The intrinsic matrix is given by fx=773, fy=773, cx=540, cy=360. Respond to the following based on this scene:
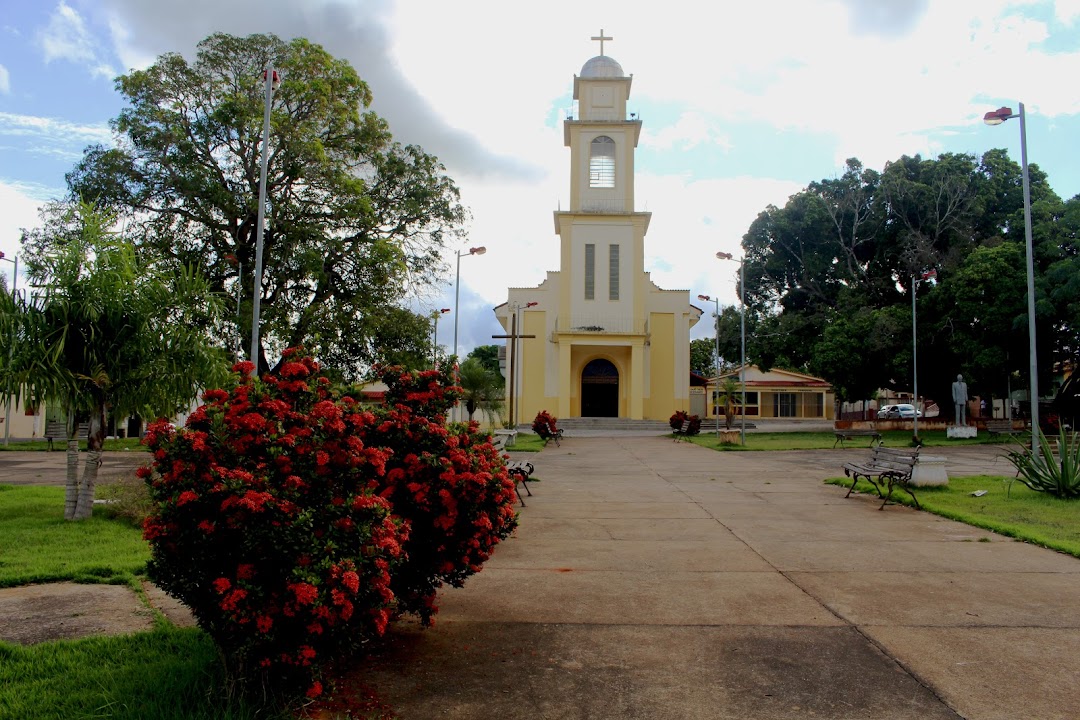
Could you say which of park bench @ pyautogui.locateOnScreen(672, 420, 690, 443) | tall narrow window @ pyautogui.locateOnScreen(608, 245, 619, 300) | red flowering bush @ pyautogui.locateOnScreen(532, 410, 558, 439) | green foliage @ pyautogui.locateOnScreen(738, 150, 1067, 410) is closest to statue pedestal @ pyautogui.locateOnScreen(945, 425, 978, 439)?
green foliage @ pyautogui.locateOnScreen(738, 150, 1067, 410)

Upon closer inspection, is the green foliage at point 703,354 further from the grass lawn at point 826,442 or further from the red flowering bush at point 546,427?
the red flowering bush at point 546,427

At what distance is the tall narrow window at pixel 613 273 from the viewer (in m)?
41.1

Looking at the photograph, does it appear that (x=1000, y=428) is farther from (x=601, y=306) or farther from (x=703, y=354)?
(x=703, y=354)

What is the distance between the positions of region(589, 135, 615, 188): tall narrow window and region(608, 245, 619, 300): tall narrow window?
12.3ft

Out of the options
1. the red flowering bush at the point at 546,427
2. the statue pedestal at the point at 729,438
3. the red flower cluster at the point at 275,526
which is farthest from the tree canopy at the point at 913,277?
the red flower cluster at the point at 275,526

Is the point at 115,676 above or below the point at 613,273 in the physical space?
below

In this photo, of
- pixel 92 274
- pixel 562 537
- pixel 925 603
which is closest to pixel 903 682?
pixel 925 603

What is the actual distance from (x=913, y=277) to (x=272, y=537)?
3388 cm

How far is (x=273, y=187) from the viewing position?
74.7 feet

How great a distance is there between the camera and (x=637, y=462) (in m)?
19.5

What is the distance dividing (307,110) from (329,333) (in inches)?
270

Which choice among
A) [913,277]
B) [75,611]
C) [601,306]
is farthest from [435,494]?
[601,306]

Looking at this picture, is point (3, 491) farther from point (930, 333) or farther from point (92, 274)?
point (930, 333)

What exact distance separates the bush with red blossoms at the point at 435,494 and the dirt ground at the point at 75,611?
5.65ft
